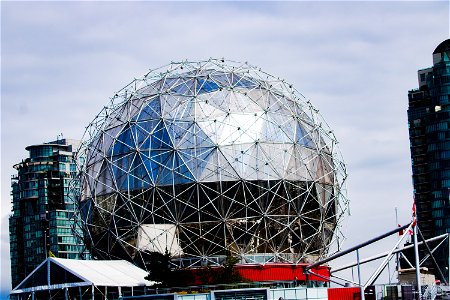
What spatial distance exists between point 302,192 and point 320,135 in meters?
6.58

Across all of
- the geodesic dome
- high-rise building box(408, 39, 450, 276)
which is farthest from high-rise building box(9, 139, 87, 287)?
the geodesic dome

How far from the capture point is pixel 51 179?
14838 centimetres

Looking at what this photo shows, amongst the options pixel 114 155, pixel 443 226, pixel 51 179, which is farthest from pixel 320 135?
pixel 51 179

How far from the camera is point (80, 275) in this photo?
6312cm

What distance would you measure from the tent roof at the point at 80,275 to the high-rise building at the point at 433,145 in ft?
199

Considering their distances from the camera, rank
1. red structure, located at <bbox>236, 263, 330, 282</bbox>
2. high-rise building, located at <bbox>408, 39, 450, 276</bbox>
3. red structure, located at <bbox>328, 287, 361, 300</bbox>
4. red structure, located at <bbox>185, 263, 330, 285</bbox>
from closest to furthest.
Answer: red structure, located at <bbox>328, 287, 361, 300</bbox> < red structure, located at <bbox>185, 263, 330, 285</bbox> < red structure, located at <bbox>236, 263, 330, 282</bbox> < high-rise building, located at <bbox>408, 39, 450, 276</bbox>

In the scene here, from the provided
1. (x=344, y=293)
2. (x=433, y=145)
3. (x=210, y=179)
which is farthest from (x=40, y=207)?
(x=344, y=293)

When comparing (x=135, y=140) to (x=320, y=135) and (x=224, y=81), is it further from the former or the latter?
(x=320, y=135)

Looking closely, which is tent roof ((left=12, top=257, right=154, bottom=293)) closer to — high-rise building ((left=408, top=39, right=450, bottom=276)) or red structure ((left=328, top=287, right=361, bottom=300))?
red structure ((left=328, top=287, right=361, bottom=300))

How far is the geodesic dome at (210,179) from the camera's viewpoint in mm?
66688

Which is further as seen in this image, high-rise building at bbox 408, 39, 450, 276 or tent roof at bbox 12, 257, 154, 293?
high-rise building at bbox 408, 39, 450, 276

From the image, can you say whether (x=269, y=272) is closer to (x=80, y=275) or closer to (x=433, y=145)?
(x=80, y=275)

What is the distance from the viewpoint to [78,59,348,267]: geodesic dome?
219 feet

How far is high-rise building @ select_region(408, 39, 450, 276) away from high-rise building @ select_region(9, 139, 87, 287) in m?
49.1
